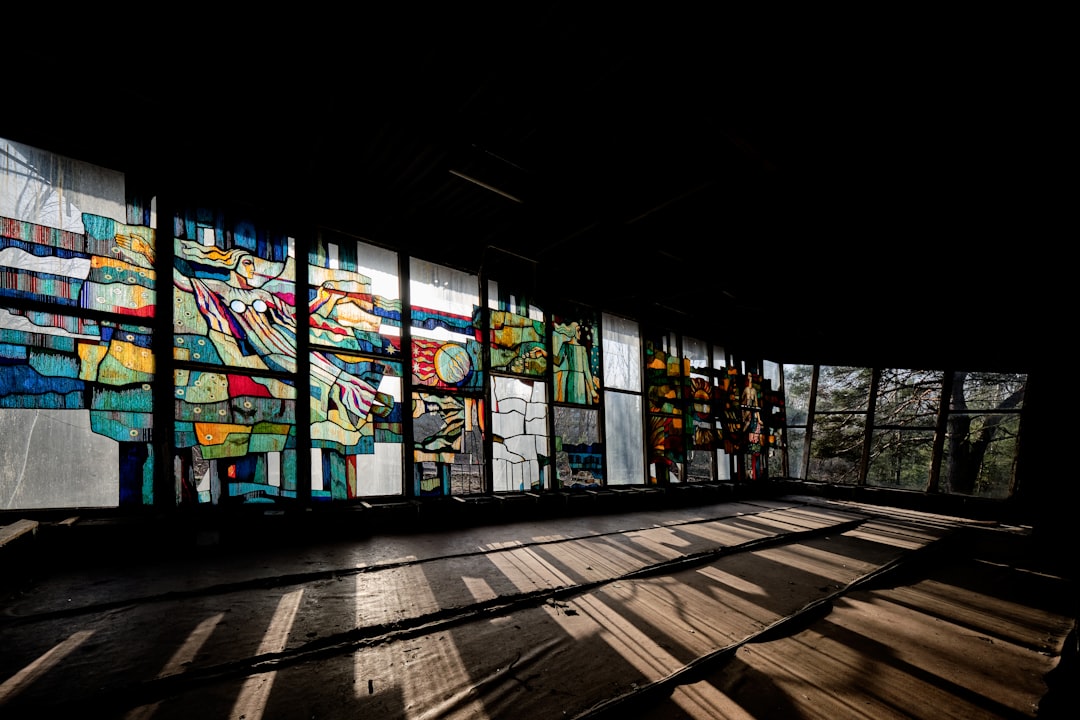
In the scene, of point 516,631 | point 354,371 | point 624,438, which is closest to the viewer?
point 516,631

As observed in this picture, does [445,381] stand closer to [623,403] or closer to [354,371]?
[354,371]

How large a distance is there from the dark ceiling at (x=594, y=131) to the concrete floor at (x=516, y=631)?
3411mm

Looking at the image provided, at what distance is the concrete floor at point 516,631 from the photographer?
5.80 feet

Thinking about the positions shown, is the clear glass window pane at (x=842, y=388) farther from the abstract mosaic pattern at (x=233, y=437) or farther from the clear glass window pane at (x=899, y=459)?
the abstract mosaic pattern at (x=233, y=437)

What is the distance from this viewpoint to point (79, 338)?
3660 millimetres

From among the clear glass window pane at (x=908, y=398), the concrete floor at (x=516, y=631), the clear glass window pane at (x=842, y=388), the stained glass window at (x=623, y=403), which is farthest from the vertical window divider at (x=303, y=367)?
the clear glass window pane at (x=908, y=398)

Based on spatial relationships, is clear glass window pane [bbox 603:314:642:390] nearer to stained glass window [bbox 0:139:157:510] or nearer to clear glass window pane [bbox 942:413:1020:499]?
stained glass window [bbox 0:139:157:510]

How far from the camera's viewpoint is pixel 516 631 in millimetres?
2424

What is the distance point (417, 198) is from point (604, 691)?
4.70 meters

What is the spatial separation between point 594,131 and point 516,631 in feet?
12.3

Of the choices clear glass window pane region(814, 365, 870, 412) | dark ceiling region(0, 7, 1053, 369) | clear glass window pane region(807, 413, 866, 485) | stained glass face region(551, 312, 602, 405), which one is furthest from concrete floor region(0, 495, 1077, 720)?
clear glass window pane region(814, 365, 870, 412)

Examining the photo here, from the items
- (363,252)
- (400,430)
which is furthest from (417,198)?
(400,430)

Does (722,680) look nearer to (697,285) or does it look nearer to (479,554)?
(479,554)

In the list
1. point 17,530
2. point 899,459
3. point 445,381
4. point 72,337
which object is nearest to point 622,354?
point 445,381
